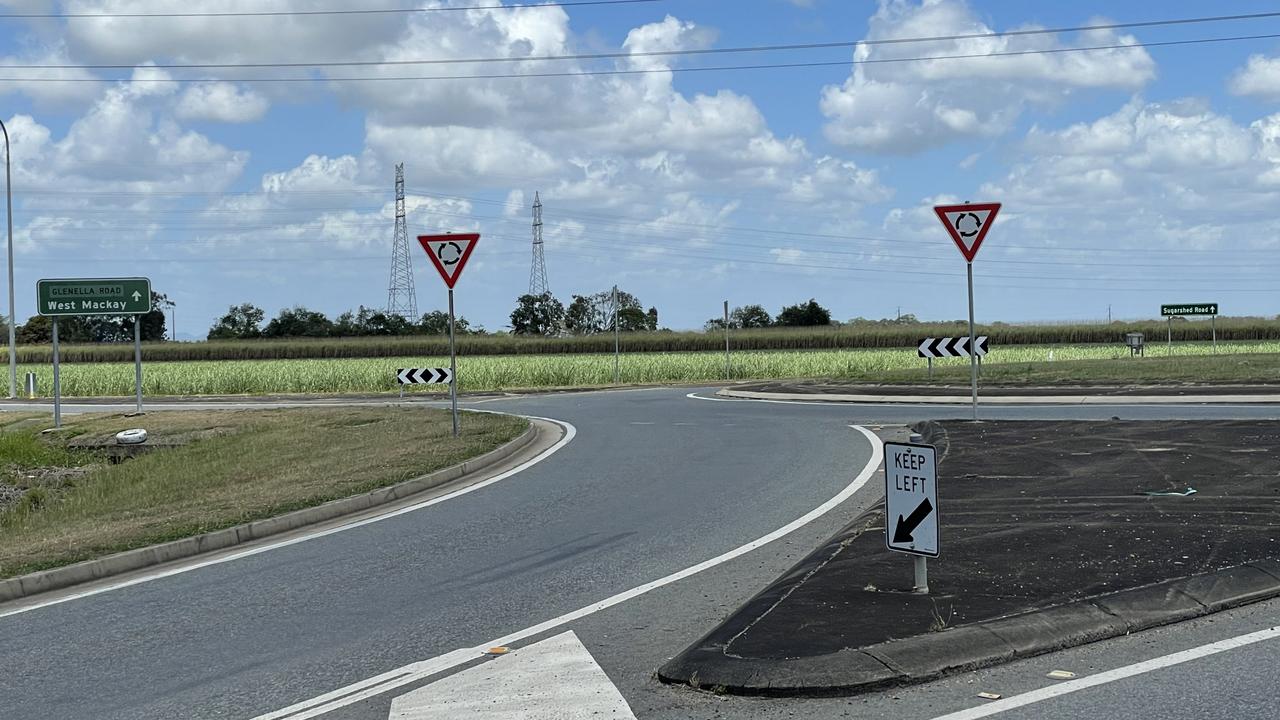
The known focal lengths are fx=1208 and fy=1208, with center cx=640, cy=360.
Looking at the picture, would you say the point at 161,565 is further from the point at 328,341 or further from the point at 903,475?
the point at 328,341

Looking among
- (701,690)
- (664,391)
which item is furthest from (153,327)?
(701,690)

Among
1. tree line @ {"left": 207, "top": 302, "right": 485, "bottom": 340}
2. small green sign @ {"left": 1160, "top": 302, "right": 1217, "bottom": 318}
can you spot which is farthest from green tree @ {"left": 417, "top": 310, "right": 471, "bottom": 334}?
small green sign @ {"left": 1160, "top": 302, "right": 1217, "bottom": 318}

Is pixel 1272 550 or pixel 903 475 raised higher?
pixel 903 475

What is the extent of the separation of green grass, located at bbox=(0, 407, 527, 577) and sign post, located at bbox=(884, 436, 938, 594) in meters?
7.02

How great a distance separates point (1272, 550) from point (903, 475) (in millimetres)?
2866

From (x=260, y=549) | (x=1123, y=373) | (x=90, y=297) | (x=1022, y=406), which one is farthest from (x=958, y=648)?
(x=1123, y=373)

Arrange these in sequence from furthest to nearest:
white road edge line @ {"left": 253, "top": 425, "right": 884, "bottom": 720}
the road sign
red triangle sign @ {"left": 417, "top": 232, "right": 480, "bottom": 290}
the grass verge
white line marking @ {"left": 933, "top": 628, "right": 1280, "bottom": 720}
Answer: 1. the grass verge
2. red triangle sign @ {"left": 417, "top": 232, "right": 480, "bottom": 290}
3. the road sign
4. white road edge line @ {"left": 253, "top": 425, "right": 884, "bottom": 720}
5. white line marking @ {"left": 933, "top": 628, "right": 1280, "bottom": 720}

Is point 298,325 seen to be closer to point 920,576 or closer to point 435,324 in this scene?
point 435,324

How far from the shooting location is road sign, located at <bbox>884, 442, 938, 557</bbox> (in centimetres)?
707

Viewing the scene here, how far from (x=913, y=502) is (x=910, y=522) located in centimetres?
12

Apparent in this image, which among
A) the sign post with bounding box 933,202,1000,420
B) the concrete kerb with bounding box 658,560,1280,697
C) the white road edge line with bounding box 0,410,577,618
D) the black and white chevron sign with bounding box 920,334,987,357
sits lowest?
the white road edge line with bounding box 0,410,577,618

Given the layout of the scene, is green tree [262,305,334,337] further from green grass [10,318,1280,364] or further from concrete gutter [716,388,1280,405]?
concrete gutter [716,388,1280,405]

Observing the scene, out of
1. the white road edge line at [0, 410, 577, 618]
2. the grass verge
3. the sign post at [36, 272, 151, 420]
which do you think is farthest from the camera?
the sign post at [36, 272, 151, 420]

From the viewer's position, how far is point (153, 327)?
12862cm
